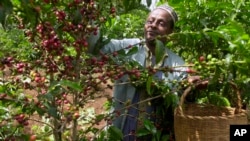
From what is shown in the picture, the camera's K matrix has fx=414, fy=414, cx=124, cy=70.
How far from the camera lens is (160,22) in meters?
2.03

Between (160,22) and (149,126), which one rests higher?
(160,22)

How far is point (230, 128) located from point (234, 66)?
0.41m

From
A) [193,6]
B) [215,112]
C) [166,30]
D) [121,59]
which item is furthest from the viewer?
[193,6]

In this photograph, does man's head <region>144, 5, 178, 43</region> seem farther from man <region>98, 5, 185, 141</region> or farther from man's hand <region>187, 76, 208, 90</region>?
man's hand <region>187, 76, 208, 90</region>

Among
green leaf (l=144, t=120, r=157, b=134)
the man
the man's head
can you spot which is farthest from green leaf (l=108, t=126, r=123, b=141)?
the man's head

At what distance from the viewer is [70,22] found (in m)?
Answer: 1.33

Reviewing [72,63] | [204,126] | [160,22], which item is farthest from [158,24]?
[72,63]

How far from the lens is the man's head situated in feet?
6.56

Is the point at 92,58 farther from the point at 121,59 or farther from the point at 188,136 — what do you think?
the point at 188,136

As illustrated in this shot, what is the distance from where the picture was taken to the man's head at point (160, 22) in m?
2.00

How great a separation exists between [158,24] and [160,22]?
2cm

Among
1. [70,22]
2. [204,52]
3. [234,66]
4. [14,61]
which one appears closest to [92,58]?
[70,22]

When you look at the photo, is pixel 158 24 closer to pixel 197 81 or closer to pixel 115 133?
pixel 197 81

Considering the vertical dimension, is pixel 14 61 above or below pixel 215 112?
above
